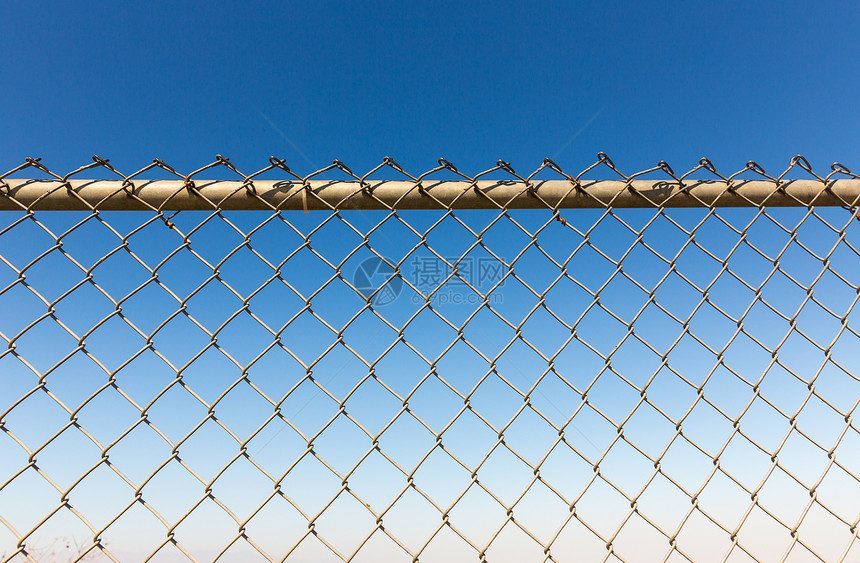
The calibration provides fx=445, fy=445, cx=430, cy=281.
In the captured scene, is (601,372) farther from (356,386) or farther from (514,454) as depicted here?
(356,386)

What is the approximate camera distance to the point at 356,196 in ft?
5.01

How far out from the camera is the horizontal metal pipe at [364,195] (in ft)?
4.73

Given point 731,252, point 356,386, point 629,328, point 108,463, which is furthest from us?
point 731,252

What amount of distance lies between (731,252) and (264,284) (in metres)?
1.82

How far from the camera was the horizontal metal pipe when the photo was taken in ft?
4.73

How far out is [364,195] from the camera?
1534 mm

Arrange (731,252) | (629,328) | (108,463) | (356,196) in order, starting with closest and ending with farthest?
(108,463), (356,196), (629,328), (731,252)

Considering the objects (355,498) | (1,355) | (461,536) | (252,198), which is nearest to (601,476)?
(461,536)

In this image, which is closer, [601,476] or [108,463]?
[108,463]

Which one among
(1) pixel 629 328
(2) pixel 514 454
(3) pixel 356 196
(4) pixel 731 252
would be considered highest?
(4) pixel 731 252

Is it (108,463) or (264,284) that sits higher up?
(264,284)

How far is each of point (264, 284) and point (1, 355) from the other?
0.78 m

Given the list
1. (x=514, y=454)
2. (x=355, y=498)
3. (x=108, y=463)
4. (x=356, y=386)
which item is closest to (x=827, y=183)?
(x=514, y=454)

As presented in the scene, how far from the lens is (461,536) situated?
4.47ft
